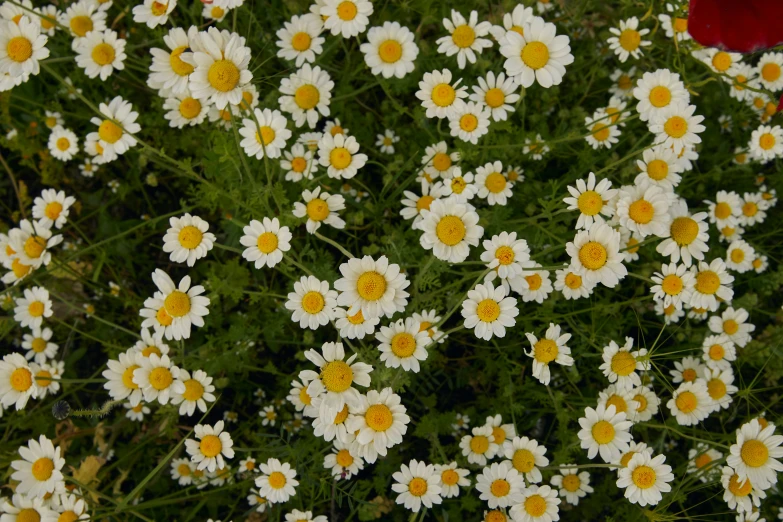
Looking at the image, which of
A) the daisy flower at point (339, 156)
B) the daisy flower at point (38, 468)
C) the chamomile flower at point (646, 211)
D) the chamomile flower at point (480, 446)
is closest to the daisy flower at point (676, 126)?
the chamomile flower at point (646, 211)

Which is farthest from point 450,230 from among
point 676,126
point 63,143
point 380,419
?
point 63,143

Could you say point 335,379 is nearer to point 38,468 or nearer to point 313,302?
point 313,302

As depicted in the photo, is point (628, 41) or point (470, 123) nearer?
point (470, 123)

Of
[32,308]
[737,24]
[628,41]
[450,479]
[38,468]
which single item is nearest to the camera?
[737,24]

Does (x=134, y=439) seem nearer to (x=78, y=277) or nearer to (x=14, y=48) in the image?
(x=78, y=277)

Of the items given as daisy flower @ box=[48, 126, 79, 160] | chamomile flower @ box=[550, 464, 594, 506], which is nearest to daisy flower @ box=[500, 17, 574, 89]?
chamomile flower @ box=[550, 464, 594, 506]

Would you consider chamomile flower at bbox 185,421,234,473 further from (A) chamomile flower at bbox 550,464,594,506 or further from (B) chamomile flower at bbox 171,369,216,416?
(A) chamomile flower at bbox 550,464,594,506

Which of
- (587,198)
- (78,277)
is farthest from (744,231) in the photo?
(78,277)

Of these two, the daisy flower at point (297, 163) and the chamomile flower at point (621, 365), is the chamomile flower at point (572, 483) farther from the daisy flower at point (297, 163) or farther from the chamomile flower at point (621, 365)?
the daisy flower at point (297, 163)

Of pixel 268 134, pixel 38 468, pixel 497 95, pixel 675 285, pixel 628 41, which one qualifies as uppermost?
pixel 628 41
